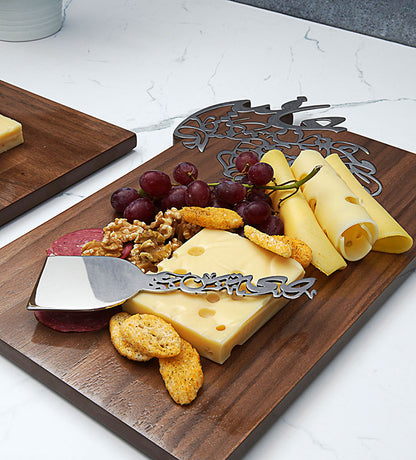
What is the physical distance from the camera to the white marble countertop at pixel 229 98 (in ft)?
2.89

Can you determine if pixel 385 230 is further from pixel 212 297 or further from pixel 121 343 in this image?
pixel 121 343

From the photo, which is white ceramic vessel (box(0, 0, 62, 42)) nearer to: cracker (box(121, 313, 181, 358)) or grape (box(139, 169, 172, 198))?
grape (box(139, 169, 172, 198))

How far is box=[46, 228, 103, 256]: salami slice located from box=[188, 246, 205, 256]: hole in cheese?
0.58 ft

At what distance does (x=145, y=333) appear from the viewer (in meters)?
0.89

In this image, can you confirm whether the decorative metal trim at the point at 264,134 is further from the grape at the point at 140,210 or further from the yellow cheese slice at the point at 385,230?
the grape at the point at 140,210

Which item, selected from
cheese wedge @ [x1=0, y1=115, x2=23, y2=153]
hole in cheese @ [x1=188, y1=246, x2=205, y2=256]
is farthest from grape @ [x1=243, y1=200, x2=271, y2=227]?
cheese wedge @ [x1=0, y1=115, x2=23, y2=153]

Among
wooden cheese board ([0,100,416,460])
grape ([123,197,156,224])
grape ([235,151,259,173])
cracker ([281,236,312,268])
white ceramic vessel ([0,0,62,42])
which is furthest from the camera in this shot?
white ceramic vessel ([0,0,62,42])

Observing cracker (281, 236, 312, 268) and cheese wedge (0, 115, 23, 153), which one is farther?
cheese wedge (0, 115, 23, 153)

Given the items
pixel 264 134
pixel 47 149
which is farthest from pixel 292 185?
pixel 47 149

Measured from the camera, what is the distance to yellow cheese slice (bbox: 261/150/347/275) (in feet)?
3.53

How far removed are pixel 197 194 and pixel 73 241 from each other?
0.76 feet

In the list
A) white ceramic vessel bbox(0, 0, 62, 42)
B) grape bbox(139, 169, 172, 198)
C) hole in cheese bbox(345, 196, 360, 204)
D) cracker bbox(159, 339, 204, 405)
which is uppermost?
hole in cheese bbox(345, 196, 360, 204)

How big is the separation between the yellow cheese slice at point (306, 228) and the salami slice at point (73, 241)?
331 mm

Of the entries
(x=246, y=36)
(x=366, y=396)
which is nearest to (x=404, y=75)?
(x=246, y=36)
